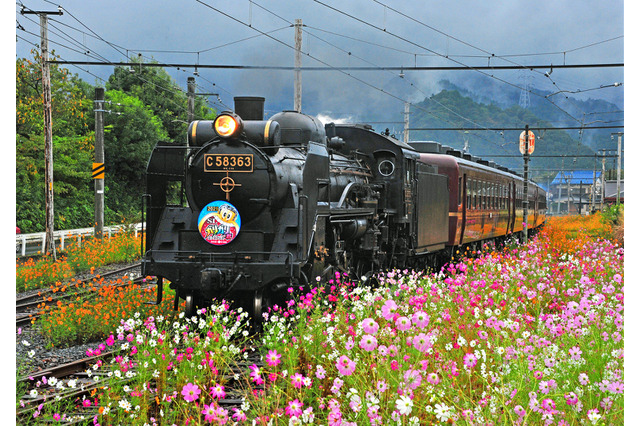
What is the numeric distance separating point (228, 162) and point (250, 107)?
1348 mm

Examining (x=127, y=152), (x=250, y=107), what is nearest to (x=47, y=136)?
(x=250, y=107)

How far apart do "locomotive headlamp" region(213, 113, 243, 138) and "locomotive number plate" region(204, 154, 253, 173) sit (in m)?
0.30

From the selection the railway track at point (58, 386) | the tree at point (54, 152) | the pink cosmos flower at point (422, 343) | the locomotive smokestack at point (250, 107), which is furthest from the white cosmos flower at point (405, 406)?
the tree at point (54, 152)

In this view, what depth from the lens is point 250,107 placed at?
9664 mm

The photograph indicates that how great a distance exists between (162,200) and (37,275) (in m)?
7.15

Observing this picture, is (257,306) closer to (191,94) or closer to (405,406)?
(405,406)

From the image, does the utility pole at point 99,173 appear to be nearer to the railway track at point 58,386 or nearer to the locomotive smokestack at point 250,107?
the locomotive smokestack at point 250,107

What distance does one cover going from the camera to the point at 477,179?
62.6 feet

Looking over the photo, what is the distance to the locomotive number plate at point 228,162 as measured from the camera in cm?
865

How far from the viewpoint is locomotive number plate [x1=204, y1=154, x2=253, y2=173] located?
865 cm

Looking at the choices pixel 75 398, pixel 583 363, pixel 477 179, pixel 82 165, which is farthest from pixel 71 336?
pixel 82 165

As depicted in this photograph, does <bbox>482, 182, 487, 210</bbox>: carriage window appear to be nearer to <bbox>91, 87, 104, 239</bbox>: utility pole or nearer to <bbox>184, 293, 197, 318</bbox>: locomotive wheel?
<bbox>91, 87, 104, 239</bbox>: utility pole

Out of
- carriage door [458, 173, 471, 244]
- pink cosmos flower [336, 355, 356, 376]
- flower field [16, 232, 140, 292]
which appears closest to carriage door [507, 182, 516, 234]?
carriage door [458, 173, 471, 244]

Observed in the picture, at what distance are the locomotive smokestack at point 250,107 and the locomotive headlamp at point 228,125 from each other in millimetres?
1009
